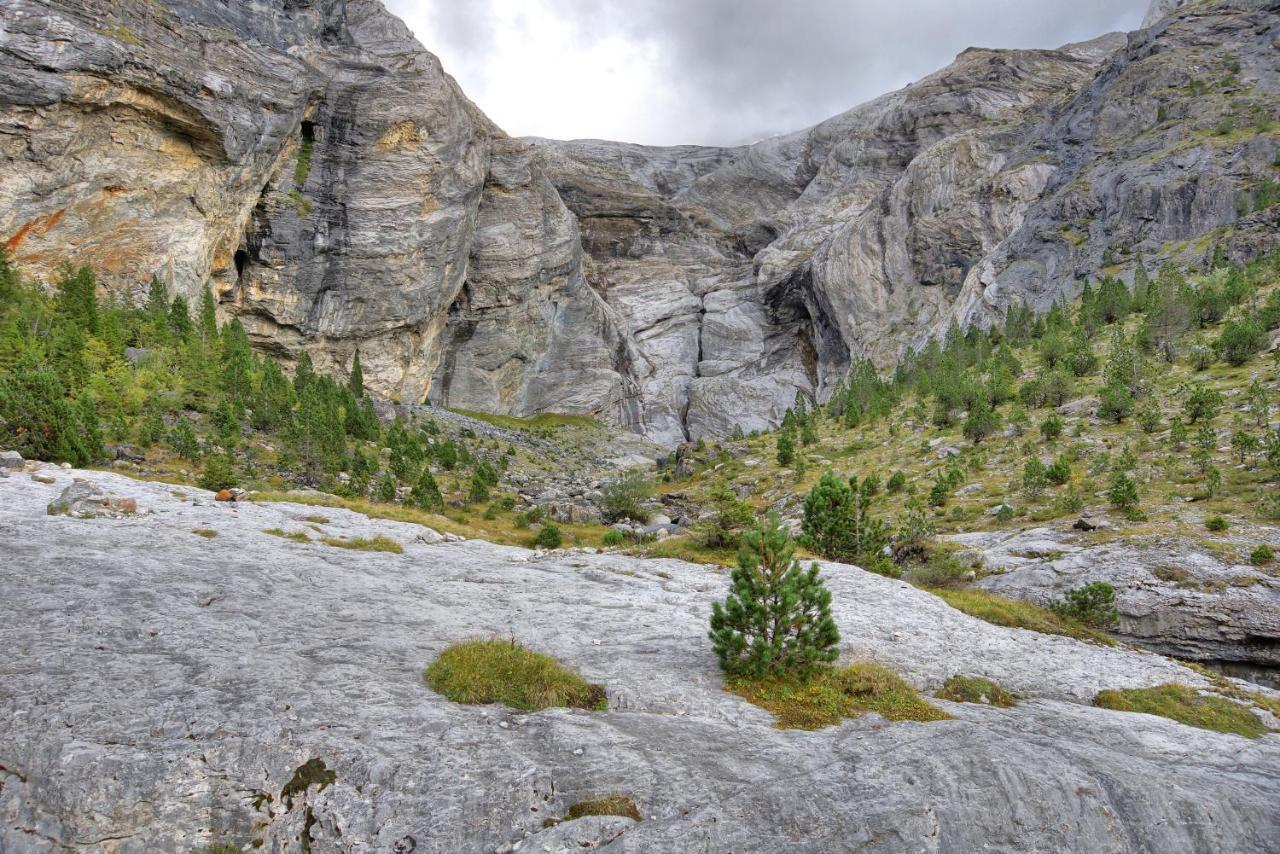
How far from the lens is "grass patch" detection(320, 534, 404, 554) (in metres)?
17.0

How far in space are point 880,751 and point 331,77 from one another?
322ft

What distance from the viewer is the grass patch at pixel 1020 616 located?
51.0ft

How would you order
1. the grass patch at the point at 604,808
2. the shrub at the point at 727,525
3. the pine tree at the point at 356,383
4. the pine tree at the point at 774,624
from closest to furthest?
the grass patch at the point at 604,808
the pine tree at the point at 774,624
the shrub at the point at 727,525
the pine tree at the point at 356,383

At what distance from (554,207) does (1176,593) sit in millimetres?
108635

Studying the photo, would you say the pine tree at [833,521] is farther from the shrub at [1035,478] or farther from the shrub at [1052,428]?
the shrub at [1052,428]

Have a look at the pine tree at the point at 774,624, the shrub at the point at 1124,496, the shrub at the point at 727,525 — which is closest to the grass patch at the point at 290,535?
the pine tree at the point at 774,624

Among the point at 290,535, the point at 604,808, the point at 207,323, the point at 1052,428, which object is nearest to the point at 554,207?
the point at 207,323

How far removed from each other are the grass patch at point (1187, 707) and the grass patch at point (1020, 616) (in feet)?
12.4

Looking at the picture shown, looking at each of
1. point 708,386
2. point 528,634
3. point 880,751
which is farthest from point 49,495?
point 708,386

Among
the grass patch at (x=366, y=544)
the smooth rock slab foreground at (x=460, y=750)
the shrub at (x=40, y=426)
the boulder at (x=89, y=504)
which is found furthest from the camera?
the shrub at (x=40, y=426)

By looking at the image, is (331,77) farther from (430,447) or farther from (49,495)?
(49,495)

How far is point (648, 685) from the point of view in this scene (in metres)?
10.1

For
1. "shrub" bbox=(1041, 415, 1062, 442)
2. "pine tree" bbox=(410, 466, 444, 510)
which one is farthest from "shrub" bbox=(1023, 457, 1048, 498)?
"pine tree" bbox=(410, 466, 444, 510)

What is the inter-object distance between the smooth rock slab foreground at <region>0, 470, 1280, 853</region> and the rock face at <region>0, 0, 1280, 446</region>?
66.8 m
